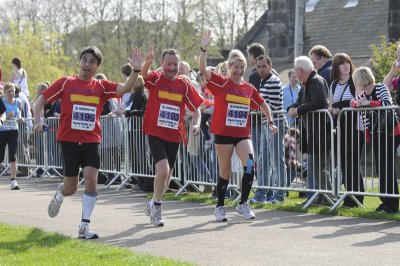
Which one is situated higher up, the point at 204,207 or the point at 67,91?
the point at 67,91

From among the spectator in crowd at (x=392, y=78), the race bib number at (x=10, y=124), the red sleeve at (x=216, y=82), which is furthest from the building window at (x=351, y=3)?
the red sleeve at (x=216, y=82)

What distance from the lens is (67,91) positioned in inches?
411

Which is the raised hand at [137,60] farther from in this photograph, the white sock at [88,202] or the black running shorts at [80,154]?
the white sock at [88,202]

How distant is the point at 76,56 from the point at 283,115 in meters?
56.2

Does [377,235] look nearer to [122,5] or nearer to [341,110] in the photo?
[341,110]

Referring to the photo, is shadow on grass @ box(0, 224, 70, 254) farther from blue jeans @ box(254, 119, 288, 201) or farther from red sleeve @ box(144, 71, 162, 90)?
blue jeans @ box(254, 119, 288, 201)

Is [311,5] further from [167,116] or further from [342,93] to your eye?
[167,116]

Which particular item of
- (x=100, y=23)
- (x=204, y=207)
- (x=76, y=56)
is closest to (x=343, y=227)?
(x=204, y=207)

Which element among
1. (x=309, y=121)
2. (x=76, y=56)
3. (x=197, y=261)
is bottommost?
(x=197, y=261)

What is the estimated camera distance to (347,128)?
12.6 metres

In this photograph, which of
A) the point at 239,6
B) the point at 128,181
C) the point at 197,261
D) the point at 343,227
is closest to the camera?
the point at 197,261

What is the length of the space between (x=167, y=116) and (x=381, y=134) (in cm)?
289

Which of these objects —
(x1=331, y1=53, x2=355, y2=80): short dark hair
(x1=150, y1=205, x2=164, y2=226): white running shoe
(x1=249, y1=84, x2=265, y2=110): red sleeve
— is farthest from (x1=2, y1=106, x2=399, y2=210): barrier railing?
(x1=150, y1=205, x2=164, y2=226): white running shoe

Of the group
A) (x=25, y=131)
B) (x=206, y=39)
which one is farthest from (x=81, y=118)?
(x=25, y=131)
